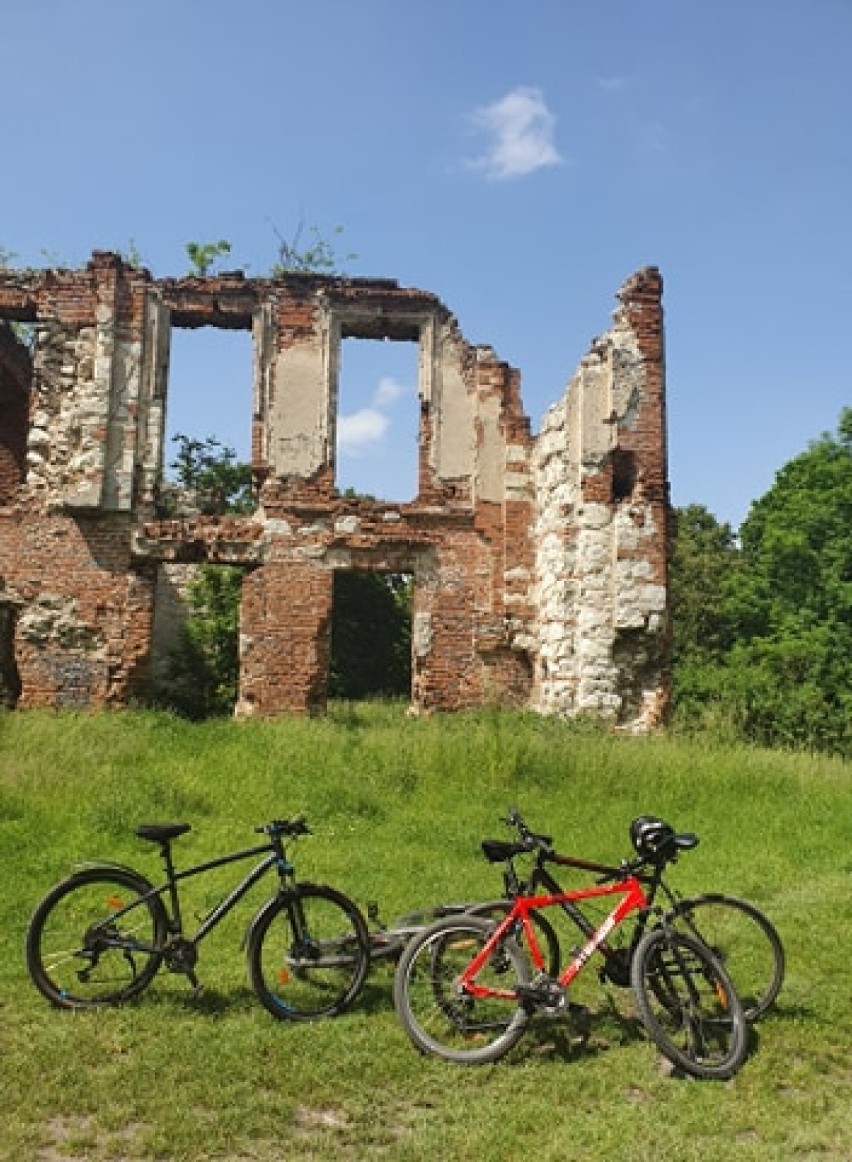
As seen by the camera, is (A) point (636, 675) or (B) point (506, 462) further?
(B) point (506, 462)

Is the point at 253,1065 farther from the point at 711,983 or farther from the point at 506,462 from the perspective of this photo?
the point at 506,462

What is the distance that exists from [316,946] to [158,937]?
81 centimetres

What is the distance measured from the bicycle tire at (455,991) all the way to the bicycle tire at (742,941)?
0.86 m

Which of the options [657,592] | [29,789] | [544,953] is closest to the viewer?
[544,953]

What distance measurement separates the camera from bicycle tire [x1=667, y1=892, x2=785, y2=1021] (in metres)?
4.88

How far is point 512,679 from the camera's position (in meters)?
14.1

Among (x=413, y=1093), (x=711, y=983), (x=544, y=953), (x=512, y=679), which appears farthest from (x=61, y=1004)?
(x=512, y=679)

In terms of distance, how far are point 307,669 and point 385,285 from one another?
591 centimetres

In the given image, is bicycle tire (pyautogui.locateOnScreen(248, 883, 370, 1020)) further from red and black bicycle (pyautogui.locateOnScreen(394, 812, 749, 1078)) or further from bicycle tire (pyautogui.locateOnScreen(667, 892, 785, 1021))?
bicycle tire (pyautogui.locateOnScreen(667, 892, 785, 1021))

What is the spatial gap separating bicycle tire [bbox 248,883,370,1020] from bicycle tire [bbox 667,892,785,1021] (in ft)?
5.24

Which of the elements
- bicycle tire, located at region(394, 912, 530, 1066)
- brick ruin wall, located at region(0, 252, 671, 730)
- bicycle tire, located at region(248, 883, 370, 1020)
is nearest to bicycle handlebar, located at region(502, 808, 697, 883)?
bicycle tire, located at region(394, 912, 530, 1066)

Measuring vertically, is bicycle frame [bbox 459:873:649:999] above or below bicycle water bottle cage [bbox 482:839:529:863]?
below

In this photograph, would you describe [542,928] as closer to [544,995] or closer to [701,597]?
[544,995]

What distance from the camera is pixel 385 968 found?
214 inches
